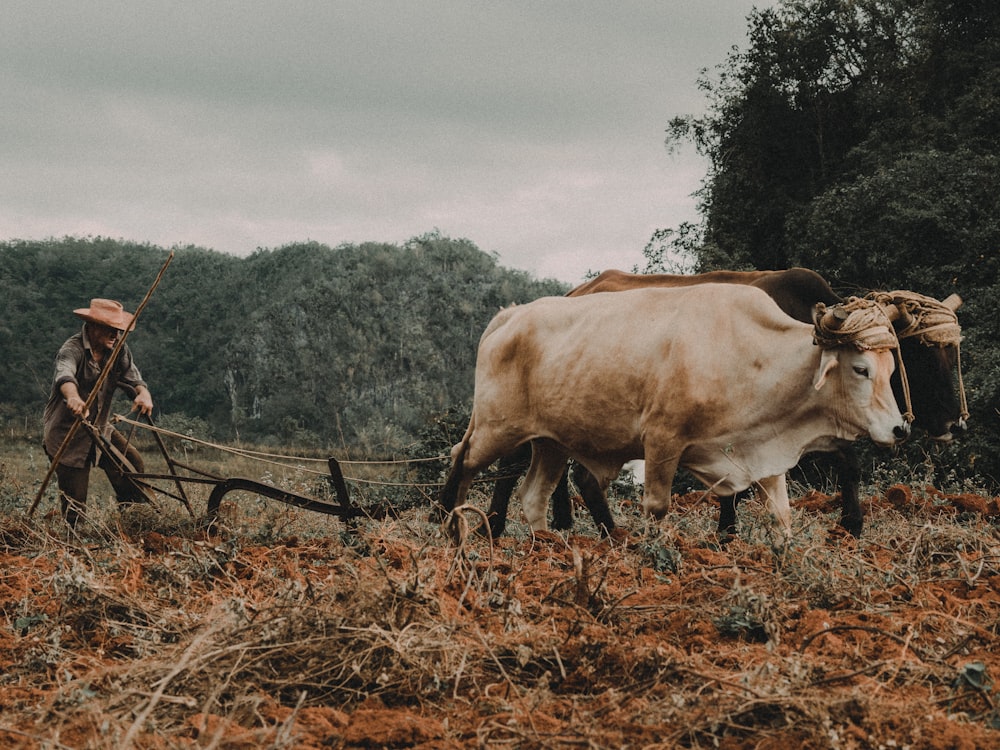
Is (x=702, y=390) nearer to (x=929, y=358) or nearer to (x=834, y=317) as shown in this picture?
(x=834, y=317)

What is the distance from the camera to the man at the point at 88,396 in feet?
23.4

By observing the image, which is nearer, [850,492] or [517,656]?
[517,656]

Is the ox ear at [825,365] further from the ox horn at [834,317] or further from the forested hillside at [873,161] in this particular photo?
the forested hillside at [873,161]

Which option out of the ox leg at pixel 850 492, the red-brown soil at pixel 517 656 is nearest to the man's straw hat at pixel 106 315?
the red-brown soil at pixel 517 656

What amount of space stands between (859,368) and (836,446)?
0.65m

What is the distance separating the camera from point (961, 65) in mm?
18688

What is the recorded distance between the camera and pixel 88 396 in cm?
705

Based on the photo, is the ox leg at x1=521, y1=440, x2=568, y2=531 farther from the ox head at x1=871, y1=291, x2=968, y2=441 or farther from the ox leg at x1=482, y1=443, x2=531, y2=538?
the ox head at x1=871, y1=291, x2=968, y2=441

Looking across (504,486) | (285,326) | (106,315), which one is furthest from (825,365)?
(285,326)

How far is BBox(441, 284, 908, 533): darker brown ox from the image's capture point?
5.96m

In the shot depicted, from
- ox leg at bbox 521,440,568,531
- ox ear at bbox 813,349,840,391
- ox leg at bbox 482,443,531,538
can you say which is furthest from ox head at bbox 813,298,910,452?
ox leg at bbox 482,443,531,538

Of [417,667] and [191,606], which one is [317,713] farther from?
Answer: [191,606]

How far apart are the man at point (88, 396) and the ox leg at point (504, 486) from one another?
2565mm

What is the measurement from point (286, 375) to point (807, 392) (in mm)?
41064
